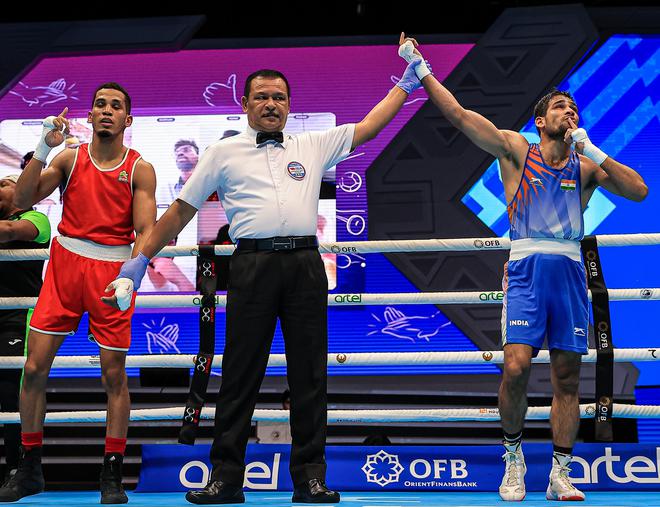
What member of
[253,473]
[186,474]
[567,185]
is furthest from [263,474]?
[567,185]

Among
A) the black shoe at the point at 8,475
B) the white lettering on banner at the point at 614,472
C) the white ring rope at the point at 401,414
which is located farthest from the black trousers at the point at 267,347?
the white lettering on banner at the point at 614,472

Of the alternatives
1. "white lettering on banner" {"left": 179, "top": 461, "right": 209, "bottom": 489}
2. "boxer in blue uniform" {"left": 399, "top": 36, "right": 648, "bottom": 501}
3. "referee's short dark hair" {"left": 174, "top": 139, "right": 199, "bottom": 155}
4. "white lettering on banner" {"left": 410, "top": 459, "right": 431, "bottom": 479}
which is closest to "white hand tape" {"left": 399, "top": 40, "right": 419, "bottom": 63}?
"boxer in blue uniform" {"left": 399, "top": 36, "right": 648, "bottom": 501}

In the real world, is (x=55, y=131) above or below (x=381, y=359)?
above

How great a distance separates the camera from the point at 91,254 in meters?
3.66

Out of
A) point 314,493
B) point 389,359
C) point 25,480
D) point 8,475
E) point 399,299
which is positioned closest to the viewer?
point 314,493

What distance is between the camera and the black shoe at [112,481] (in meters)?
3.40

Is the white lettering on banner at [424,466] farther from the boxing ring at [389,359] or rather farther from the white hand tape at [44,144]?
the white hand tape at [44,144]

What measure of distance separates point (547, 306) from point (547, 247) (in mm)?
268

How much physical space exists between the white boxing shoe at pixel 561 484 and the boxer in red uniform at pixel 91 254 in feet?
6.26

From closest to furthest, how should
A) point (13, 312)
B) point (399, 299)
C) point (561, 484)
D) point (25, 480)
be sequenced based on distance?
point (561, 484)
point (25, 480)
point (399, 299)
point (13, 312)

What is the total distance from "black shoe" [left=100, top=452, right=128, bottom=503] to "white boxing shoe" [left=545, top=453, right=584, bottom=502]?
1.86 meters

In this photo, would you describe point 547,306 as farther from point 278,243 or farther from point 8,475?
point 8,475

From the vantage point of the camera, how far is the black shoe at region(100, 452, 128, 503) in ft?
11.2

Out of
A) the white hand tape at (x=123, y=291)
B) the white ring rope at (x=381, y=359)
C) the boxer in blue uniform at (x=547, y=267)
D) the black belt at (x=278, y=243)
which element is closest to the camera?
the white hand tape at (x=123, y=291)
